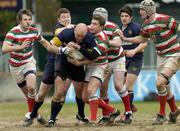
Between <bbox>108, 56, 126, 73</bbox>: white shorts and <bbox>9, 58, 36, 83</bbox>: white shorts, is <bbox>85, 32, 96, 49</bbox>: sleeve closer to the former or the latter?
<bbox>108, 56, 126, 73</bbox>: white shorts

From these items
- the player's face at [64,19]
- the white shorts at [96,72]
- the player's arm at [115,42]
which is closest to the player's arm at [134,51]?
the player's arm at [115,42]

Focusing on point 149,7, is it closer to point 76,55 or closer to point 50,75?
point 76,55

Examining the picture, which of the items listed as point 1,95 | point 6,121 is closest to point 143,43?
point 6,121

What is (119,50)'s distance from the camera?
15.9m

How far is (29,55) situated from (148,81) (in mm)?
11581

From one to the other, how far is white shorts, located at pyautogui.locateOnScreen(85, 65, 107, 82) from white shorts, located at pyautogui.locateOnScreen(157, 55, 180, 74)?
110cm

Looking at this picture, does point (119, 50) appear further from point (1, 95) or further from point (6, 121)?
point (1, 95)

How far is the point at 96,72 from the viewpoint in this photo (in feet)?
48.8

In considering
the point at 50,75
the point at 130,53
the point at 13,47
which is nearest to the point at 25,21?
the point at 13,47

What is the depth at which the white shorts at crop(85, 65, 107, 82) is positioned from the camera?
48.8ft

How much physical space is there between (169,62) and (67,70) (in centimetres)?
194

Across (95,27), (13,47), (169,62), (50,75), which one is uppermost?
(95,27)

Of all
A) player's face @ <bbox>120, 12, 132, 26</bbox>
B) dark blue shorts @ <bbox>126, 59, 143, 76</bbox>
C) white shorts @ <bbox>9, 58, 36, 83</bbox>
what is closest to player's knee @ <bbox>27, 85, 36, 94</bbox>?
white shorts @ <bbox>9, 58, 36, 83</bbox>

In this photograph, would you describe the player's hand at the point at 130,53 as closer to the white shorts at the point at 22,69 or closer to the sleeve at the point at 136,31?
the sleeve at the point at 136,31
